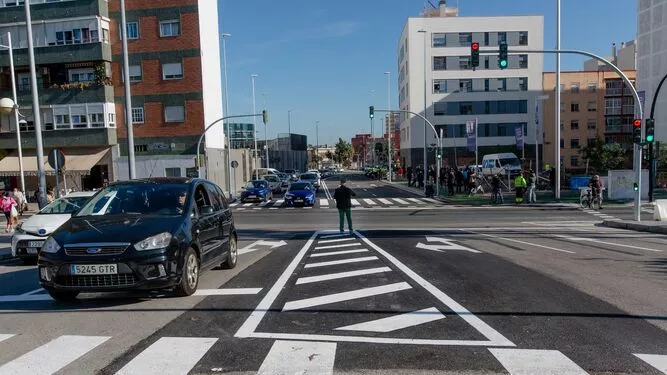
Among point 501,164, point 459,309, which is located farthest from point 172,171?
point 459,309

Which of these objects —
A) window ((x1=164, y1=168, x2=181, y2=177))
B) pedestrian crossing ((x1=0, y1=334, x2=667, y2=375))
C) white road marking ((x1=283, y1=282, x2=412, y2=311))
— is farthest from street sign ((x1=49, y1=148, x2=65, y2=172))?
window ((x1=164, y1=168, x2=181, y2=177))

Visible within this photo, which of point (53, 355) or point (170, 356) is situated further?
point (53, 355)

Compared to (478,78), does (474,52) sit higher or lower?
lower

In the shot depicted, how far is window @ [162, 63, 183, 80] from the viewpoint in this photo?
4153cm

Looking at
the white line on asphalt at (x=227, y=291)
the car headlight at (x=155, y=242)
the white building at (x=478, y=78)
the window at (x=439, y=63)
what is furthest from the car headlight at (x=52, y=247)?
the window at (x=439, y=63)

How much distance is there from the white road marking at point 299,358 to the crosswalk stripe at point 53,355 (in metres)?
1.82

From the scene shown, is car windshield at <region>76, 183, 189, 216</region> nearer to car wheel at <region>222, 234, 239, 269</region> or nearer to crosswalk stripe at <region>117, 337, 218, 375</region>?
car wheel at <region>222, 234, 239, 269</region>

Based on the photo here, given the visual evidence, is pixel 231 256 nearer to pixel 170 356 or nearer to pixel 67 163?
pixel 170 356

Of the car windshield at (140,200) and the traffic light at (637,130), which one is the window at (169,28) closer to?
the traffic light at (637,130)

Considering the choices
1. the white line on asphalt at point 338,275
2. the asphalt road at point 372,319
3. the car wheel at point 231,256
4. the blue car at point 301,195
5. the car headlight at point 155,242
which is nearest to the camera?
the asphalt road at point 372,319

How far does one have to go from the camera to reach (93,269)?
21.5ft

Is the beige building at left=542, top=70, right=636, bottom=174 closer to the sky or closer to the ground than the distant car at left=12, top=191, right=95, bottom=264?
closer to the sky

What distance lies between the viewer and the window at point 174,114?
41.8 m

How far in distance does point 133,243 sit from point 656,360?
5722 mm
